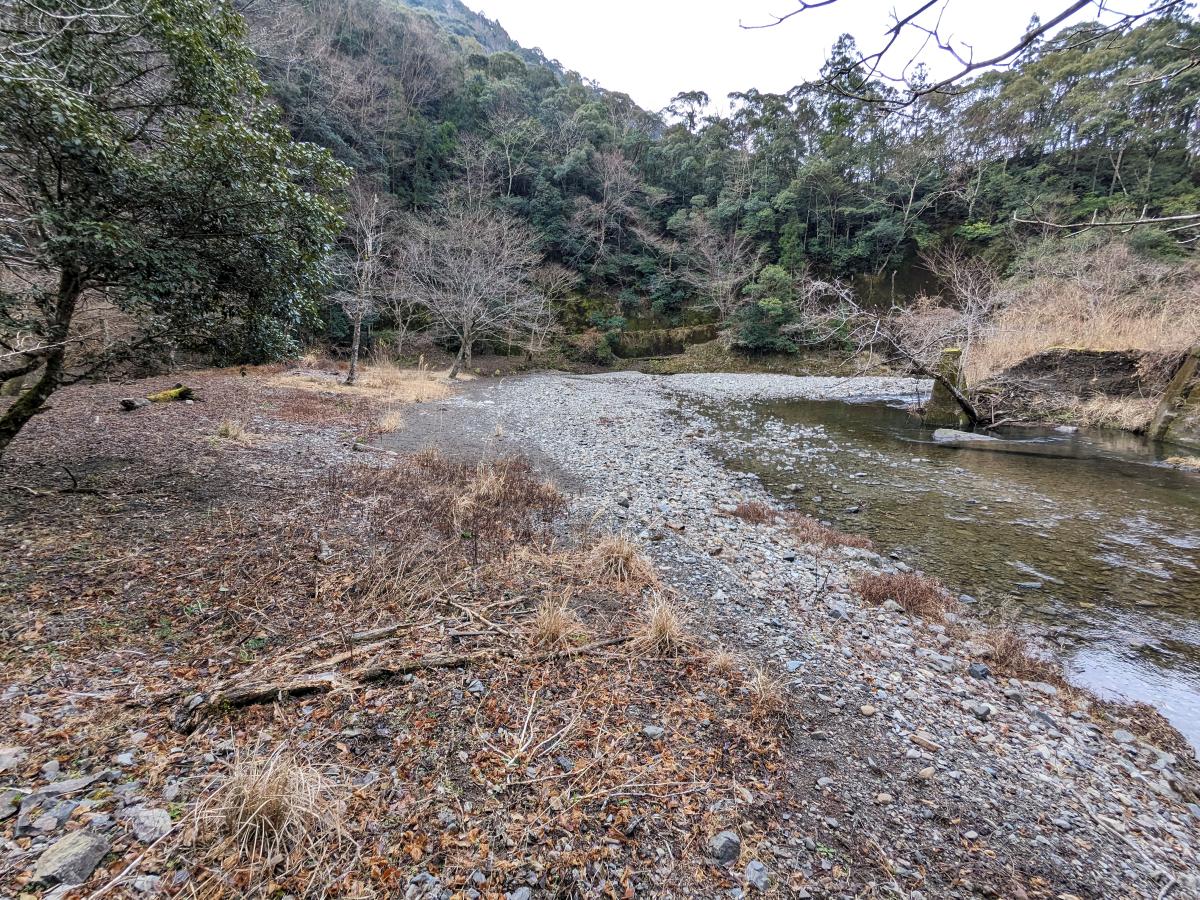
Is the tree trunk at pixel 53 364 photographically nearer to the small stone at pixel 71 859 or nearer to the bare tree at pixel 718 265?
the small stone at pixel 71 859

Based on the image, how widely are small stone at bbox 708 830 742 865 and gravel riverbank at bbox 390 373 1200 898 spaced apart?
0.47 feet

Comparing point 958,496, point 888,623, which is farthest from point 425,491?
point 958,496

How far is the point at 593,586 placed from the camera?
14.3 feet

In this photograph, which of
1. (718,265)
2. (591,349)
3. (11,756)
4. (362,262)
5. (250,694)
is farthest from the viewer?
(718,265)

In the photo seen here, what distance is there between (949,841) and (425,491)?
6.01 metres

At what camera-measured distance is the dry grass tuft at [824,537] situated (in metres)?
6.04

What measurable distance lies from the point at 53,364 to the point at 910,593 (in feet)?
28.3

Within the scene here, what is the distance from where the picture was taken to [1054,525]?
6734mm

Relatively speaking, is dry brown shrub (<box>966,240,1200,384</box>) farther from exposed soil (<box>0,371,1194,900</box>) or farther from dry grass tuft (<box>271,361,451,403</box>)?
dry grass tuft (<box>271,361,451,403</box>)

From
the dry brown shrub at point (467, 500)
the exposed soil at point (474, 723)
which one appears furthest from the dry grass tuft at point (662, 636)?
the dry brown shrub at point (467, 500)

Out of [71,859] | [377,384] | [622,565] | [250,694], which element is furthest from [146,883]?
[377,384]

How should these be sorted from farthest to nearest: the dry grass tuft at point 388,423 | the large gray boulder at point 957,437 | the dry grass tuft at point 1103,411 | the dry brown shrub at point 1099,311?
the dry brown shrub at point 1099,311 < the dry grass tuft at point 1103,411 < the large gray boulder at point 957,437 < the dry grass tuft at point 388,423

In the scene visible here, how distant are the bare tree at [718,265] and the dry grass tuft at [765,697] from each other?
2898 cm

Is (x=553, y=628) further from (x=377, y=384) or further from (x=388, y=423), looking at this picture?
(x=377, y=384)
